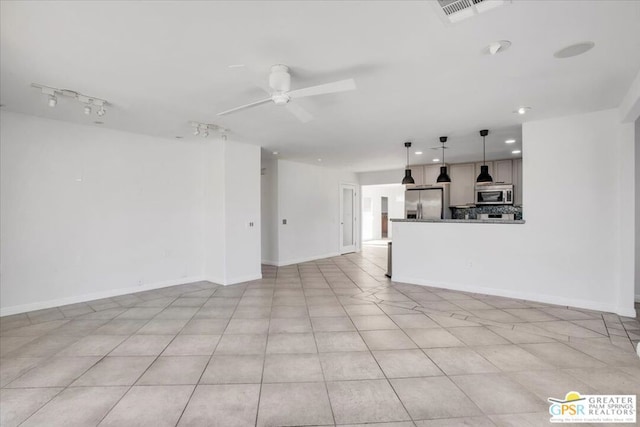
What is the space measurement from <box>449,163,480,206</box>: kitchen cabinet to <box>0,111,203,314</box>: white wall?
19.2 ft

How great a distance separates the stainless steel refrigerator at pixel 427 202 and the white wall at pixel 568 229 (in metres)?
2.75

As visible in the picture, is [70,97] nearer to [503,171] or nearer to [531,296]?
[531,296]

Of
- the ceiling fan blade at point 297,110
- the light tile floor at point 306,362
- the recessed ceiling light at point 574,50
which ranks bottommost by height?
the light tile floor at point 306,362

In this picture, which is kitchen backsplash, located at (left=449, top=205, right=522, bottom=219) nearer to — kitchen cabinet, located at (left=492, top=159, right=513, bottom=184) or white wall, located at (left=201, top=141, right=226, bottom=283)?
kitchen cabinet, located at (left=492, top=159, right=513, bottom=184)

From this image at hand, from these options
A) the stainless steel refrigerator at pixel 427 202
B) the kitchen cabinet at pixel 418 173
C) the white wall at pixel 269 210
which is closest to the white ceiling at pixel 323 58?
the white wall at pixel 269 210

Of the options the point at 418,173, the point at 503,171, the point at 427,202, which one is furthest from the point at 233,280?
the point at 503,171

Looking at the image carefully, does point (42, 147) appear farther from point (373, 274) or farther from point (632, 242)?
point (632, 242)

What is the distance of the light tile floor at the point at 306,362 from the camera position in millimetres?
2006

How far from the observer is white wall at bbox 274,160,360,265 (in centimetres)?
741

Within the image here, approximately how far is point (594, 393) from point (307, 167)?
22.2 feet

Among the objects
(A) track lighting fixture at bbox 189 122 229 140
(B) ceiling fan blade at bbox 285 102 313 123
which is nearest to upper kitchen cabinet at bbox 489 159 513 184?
(B) ceiling fan blade at bbox 285 102 313 123

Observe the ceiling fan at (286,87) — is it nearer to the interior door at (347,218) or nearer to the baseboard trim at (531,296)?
the baseboard trim at (531,296)

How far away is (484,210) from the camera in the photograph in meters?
7.29

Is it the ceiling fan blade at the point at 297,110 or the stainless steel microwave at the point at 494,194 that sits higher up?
the ceiling fan blade at the point at 297,110
